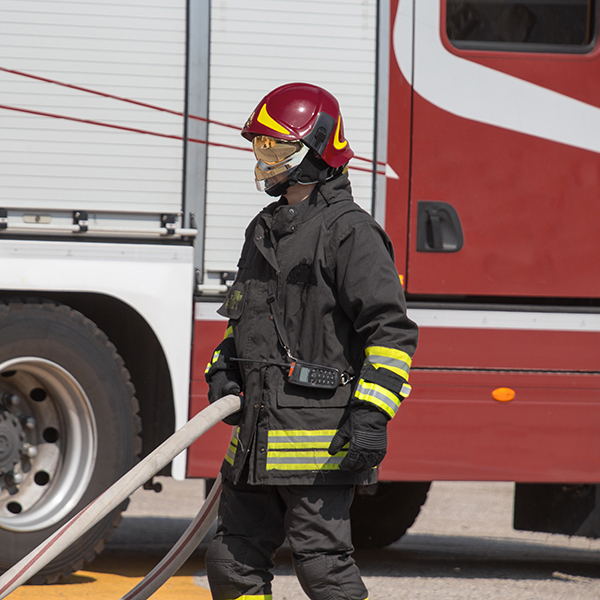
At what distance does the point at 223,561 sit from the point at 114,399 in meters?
1.64

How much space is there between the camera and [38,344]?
169 inches

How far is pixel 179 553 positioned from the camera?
3.57 m

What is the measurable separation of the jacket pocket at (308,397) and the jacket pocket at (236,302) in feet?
0.97

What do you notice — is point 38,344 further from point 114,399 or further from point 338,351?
point 338,351

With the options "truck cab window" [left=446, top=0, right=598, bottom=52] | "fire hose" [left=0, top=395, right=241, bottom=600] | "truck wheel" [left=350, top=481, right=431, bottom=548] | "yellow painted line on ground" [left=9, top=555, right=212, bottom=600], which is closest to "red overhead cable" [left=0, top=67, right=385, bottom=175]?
"truck cab window" [left=446, top=0, right=598, bottom=52]

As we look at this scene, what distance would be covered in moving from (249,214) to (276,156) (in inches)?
58.3

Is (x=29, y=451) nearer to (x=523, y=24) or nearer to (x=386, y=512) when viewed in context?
(x=386, y=512)

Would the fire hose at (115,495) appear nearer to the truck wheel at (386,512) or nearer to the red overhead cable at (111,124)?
the red overhead cable at (111,124)

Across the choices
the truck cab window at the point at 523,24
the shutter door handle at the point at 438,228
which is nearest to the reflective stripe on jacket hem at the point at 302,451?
the shutter door handle at the point at 438,228

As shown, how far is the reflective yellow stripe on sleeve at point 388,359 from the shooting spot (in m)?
2.72

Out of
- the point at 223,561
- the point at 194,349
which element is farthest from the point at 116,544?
the point at 223,561

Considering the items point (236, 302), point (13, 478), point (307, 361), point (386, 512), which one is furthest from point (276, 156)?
point (386, 512)

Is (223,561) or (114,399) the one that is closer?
(223,561)

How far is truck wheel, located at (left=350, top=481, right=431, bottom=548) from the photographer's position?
5668mm
